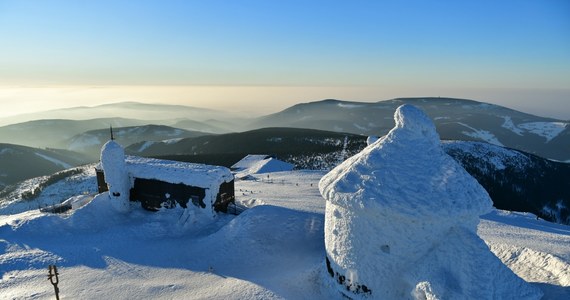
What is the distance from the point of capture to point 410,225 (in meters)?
12.7

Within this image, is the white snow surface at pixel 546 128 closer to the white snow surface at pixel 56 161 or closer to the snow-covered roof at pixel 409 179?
the snow-covered roof at pixel 409 179

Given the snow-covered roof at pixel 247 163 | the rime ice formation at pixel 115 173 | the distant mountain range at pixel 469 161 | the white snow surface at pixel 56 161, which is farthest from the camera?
the white snow surface at pixel 56 161

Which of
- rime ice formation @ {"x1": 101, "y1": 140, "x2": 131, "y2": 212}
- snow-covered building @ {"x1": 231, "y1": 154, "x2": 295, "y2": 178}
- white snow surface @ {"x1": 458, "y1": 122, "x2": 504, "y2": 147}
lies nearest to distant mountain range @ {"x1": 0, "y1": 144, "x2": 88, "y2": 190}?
snow-covered building @ {"x1": 231, "y1": 154, "x2": 295, "y2": 178}

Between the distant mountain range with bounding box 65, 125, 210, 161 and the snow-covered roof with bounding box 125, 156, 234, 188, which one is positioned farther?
the distant mountain range with bounding box 65, 125, 210, 161

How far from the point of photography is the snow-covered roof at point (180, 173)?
24.2m

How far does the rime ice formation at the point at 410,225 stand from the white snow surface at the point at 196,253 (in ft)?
7.59

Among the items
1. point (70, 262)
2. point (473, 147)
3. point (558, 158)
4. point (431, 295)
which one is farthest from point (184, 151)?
point (558, 158)

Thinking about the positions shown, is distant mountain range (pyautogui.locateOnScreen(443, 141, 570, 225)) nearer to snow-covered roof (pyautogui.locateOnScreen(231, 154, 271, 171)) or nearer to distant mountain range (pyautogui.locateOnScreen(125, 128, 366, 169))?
distant mountain range (pyautogui.locateOnScreen(125, 128, 366, 169))

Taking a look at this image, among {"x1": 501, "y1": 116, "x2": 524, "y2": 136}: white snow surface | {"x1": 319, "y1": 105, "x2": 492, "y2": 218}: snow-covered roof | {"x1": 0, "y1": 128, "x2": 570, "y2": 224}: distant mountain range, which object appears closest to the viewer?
{"x1": 319, "y1": 105, "x2": 492, "y2": 218}: snow-covered roof

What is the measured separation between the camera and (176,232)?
2303 cm

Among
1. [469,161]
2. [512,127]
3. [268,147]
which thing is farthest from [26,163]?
[512,127]

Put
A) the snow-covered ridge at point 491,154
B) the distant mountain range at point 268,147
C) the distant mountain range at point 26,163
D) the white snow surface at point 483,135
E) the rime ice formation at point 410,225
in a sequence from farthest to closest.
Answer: the white snow surface at point 483,135, the distant mountain range at point 26,163, the snow-covered ridge at point 491,154, the distant mountain range at point 268,147, the rime ice formation at point 410,225

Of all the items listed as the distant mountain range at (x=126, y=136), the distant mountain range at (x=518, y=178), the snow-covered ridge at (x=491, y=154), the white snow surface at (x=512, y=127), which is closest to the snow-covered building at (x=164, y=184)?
the distant mountain range at (x=518, y=178)

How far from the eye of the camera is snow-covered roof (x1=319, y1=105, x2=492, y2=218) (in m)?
12.5
